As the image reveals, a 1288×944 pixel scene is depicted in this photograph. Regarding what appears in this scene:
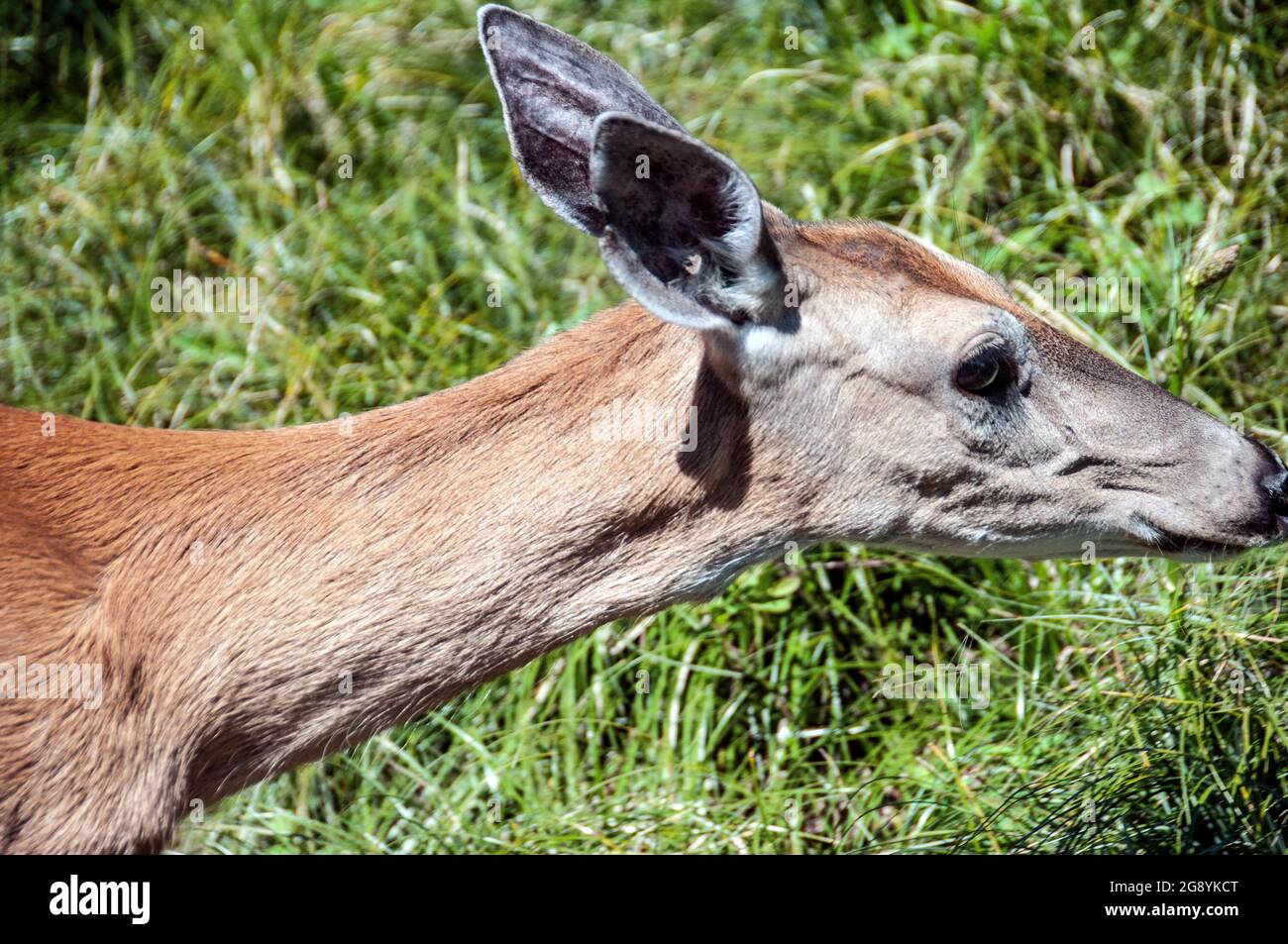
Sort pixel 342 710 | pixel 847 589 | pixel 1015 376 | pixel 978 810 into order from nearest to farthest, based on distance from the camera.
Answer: pixel 342 710
pixel 1015 376
pixel 978 810
pixel 847 589

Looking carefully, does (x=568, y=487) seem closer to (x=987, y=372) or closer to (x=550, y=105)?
(x=550, y=105)

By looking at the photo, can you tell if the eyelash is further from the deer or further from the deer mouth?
the deer mouth

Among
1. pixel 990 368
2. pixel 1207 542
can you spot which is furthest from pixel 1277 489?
pixel 990 368

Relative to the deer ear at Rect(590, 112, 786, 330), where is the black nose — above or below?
below

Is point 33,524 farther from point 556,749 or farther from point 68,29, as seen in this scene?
point 68,29

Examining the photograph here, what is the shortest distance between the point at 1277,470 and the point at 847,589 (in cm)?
200

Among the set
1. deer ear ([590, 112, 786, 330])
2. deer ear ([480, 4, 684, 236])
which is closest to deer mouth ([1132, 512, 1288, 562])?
deer ear ([590, 112, 786, 330])

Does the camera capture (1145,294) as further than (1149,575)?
Yes

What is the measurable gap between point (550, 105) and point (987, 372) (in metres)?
1.32

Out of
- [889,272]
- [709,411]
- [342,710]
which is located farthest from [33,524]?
[889,272]

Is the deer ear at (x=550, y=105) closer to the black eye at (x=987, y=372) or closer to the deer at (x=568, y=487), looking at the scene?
the deer at (x=568, y=487)

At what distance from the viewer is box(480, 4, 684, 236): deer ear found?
13.7ft

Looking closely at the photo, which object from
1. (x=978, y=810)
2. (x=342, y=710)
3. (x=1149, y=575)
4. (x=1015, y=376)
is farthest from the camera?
(x=1149, y=575)

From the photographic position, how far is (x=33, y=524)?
4.09 meters
